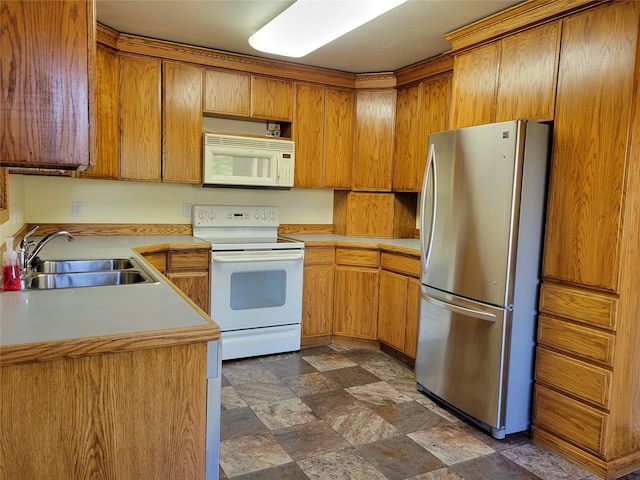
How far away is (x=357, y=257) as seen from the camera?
3766 millimetres

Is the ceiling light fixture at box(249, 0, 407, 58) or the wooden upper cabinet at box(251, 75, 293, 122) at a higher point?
the ceiling light fixture at box(249, 0, 407, 58)

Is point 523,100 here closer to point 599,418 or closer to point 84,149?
point 599,418

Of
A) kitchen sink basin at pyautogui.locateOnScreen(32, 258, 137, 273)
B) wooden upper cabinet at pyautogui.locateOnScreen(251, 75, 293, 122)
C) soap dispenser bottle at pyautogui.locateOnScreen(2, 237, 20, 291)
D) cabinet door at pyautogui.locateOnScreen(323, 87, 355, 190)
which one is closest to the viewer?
soap dispenser bottle at pyautogui.locateOnScreen(2, 237, 20, 291)

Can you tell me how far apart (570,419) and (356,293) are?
1854 mm

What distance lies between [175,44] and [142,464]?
9.74 feet

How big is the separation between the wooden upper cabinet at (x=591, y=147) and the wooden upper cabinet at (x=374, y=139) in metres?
1.78

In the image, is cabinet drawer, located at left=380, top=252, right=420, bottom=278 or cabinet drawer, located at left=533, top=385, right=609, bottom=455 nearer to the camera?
cabinet drawer, located at left=533, top=385, right=609, bottom=455

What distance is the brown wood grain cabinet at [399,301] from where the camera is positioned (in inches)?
132

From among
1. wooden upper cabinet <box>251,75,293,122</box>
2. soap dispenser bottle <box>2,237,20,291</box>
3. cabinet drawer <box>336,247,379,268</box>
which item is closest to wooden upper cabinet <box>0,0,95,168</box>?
soap dispenser bottle <box>2,237,20,291</box>

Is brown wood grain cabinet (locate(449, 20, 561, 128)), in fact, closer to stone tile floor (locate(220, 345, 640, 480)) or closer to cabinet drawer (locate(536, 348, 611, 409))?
cabinet drawer (locate(536, 348, 611, 409))

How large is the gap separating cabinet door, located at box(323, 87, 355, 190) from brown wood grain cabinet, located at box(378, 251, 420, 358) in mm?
824

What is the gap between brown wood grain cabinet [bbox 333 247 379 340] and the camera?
12.3 feet

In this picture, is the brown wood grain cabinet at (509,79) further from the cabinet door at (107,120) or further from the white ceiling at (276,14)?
the cabinet door at (107,120)

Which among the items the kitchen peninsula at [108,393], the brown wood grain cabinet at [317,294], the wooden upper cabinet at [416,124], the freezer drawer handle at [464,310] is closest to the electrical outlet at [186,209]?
the brown wood grain cabinet at [317,294]
